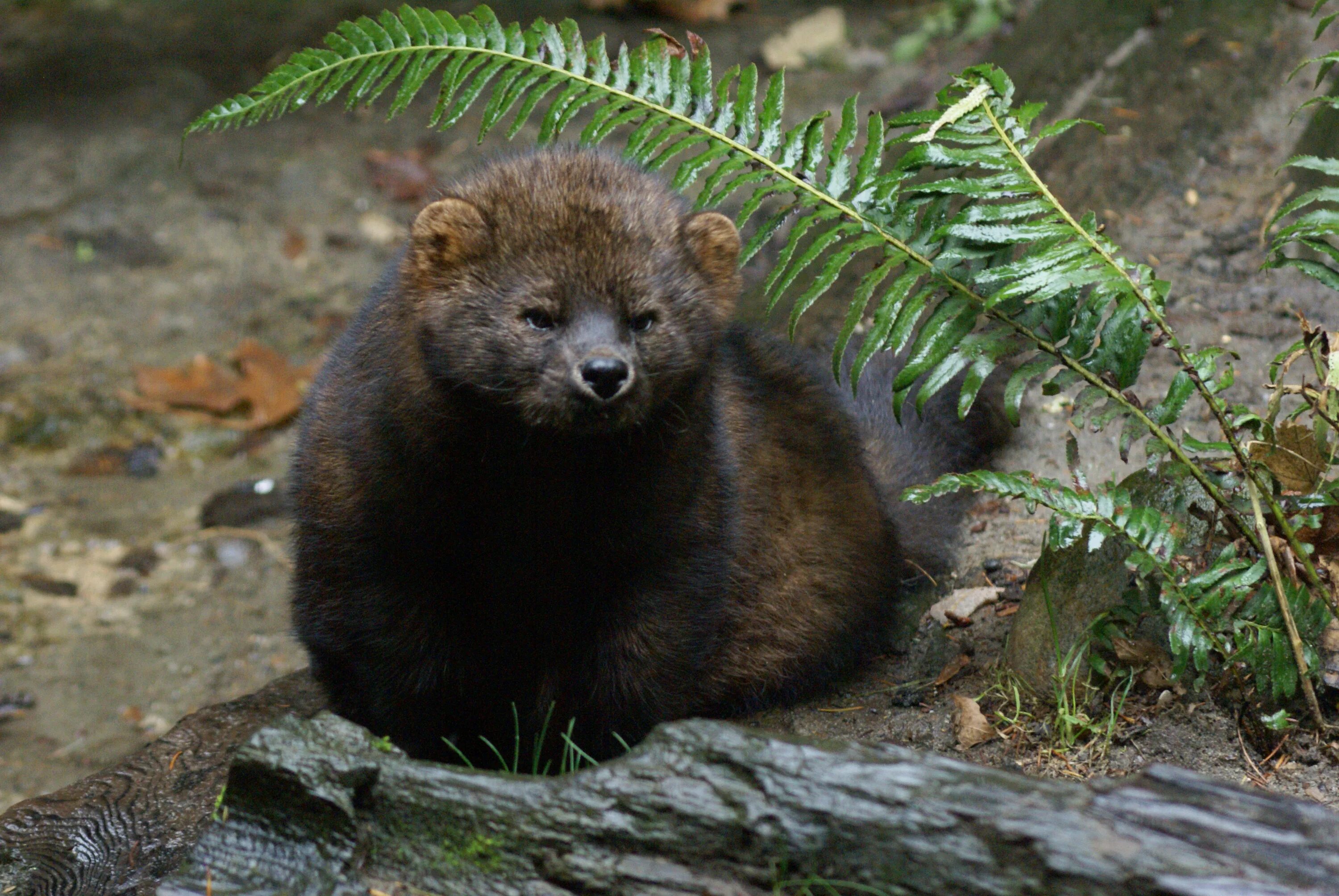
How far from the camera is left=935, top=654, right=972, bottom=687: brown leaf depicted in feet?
15.0

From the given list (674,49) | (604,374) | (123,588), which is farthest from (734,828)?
(123,588)

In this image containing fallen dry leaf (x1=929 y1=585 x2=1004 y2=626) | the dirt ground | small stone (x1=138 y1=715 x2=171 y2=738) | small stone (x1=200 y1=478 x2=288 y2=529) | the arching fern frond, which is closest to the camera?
the arching fern frond

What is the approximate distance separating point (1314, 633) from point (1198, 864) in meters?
1.38

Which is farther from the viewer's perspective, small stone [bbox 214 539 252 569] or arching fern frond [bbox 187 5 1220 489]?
small stone [bbox 214 539 252 569]

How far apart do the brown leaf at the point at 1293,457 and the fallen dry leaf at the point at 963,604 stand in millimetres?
1323

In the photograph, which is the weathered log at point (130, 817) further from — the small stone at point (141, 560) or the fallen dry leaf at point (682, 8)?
the fallen dry leaf at point (682, 8)

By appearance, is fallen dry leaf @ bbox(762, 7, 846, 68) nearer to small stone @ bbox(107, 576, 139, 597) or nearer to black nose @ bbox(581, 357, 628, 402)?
small stone @ bbox(107, 576, 139, 597)

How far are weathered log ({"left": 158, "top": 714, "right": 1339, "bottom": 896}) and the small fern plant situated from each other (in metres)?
1.09

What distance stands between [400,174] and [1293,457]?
24.3ft

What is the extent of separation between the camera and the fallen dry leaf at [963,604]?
4.95 metres

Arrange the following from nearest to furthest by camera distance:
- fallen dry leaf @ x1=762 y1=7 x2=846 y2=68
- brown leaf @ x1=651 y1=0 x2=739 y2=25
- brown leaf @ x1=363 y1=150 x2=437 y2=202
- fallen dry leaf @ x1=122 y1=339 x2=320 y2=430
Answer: fallen dry leaf @ x1=122 y1=339 x2=320 y2=430
brown leaf @ x1=363 y1=150 x2=437 y2=202
fallen dry leaf @ x1=762 y1=7 x2=846 y2=68
brown leaf @ x1=651 y1=0 x2=739 y2=25

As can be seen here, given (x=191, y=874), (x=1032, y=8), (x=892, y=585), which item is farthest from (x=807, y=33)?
(x=191, y=874)

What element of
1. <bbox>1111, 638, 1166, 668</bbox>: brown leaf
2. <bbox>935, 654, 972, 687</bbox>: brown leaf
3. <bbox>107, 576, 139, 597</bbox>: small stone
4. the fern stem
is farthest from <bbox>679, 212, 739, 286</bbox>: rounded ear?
<bbox>107, 576, 139, 597</bbox>: small stone

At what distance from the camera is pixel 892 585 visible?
17.1 ft
